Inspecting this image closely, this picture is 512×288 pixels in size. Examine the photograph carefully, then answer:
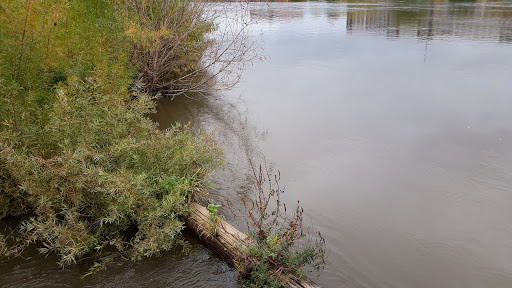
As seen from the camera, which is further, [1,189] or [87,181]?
[1,189]

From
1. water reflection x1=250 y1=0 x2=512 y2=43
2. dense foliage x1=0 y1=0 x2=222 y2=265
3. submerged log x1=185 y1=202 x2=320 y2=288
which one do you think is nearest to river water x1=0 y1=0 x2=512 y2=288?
submerged log x1=185 y1=202 x2=320 y2=288

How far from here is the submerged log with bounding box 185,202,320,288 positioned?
3781mm

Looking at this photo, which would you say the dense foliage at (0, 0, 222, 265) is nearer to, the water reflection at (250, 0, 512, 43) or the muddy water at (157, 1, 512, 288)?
the muddy water at (157, 1, 512, 288)

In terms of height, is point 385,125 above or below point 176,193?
below

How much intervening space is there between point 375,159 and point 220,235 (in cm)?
349

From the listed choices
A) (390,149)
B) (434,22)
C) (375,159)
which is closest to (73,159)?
(375,159)

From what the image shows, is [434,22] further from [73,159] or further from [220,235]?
[73,159]

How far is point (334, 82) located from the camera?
10727 mm

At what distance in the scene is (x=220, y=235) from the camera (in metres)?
3.98

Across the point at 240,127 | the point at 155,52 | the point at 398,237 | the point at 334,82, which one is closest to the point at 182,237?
the point at 398,237

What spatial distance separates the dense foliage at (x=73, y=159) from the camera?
12.2 ft

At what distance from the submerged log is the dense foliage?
0.19 m

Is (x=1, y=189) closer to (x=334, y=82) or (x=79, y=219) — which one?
(x=79, y=219)

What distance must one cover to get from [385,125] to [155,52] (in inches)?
180
